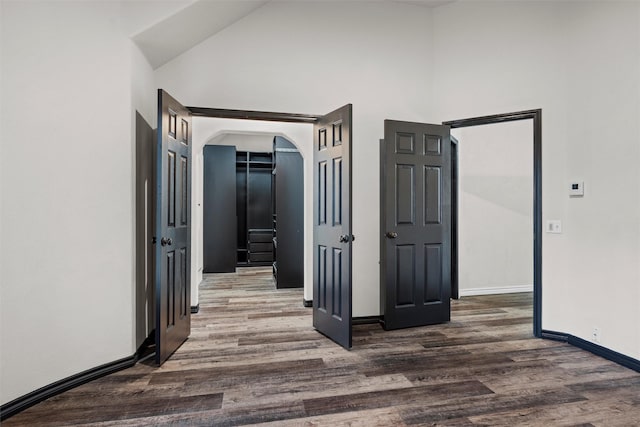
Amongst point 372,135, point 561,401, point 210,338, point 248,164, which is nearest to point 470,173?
point 372,135

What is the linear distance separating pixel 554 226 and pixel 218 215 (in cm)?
580

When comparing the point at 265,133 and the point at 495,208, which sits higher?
the point at 265,133

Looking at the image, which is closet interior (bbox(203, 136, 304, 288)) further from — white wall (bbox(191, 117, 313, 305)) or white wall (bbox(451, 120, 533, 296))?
white wall (bbox(451, 120, 533, 296))

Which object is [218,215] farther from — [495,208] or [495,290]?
[495,290]

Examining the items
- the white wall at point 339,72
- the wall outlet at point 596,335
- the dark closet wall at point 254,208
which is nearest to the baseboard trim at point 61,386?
the white wall at point 339,72

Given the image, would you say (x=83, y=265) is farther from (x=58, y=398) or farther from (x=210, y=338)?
(x=210, y=338)

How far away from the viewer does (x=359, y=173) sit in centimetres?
396

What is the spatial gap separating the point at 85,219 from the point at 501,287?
532cm

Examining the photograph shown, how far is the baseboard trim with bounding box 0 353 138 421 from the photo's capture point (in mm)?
2117

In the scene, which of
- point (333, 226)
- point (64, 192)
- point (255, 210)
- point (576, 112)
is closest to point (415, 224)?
point (333, 226)

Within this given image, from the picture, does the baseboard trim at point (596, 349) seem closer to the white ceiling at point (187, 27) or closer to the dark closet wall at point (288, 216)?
the dark closet wall at point (288, 216)

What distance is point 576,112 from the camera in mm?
3273

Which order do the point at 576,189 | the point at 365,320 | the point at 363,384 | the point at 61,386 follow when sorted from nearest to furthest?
the point at 61,386, the point at 363,384, the point at 576,189, the point at 365,320

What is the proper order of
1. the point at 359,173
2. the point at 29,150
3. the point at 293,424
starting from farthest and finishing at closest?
the point at 359,173 < the point at 29,150 < the point at 293,424
